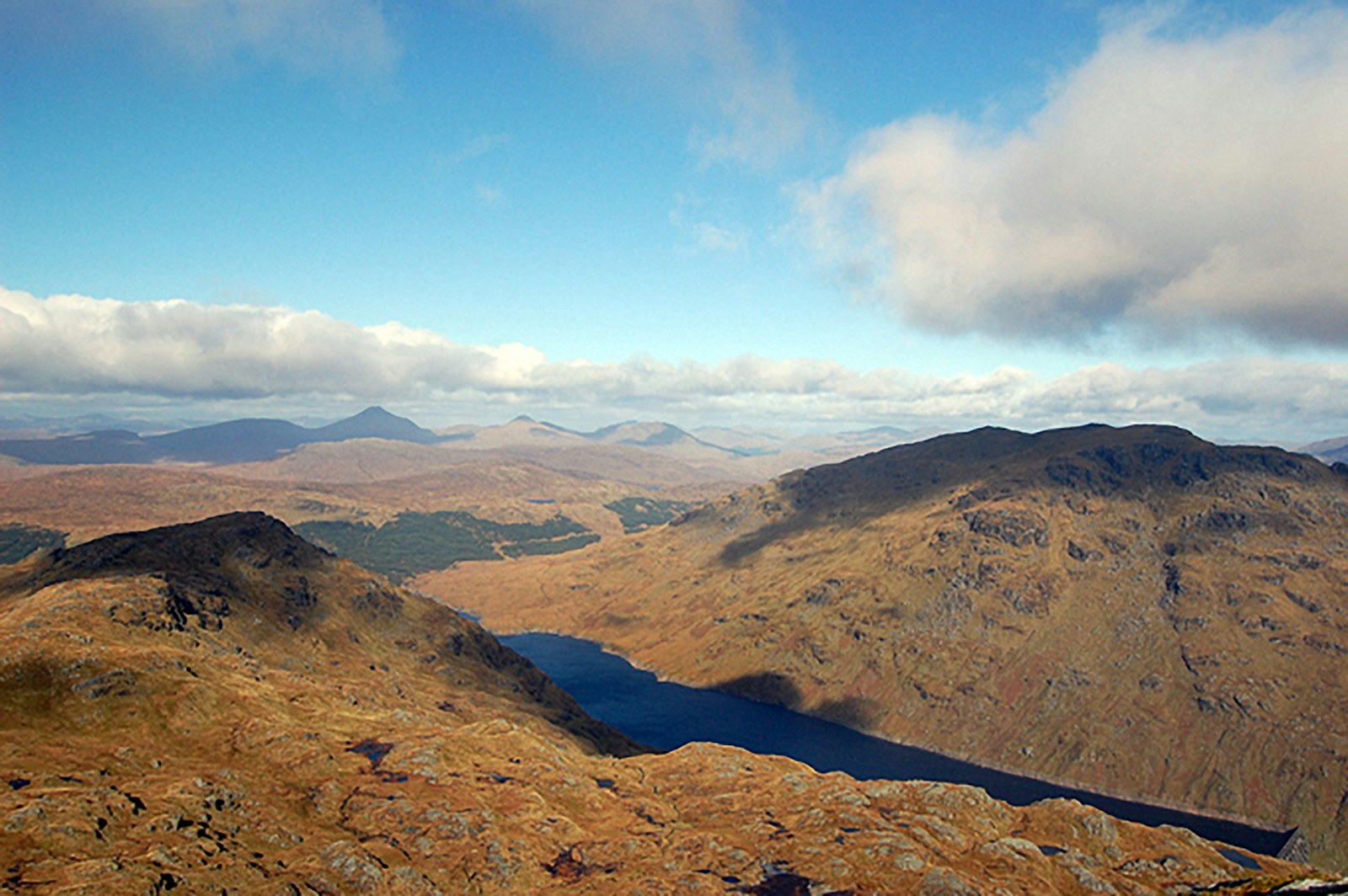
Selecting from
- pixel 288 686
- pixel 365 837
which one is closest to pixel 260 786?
pixel 365 837

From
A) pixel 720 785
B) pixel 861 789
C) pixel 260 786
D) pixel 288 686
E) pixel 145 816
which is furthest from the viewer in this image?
pixel 288 686

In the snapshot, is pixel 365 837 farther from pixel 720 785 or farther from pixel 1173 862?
pixel 1173 862

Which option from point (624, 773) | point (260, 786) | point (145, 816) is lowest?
point (624, 773)

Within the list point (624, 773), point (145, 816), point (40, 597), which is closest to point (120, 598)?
point (40, 597)

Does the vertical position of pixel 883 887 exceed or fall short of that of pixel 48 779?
it falls short

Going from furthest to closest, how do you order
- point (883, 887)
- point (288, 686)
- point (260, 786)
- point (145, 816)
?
1. point (288, 686)
2. point (260, 786)
3. point (883, 887)
4. point (145, 816)

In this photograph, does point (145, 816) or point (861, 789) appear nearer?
point (145, 816)

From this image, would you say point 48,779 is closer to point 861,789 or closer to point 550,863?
point 550,863
